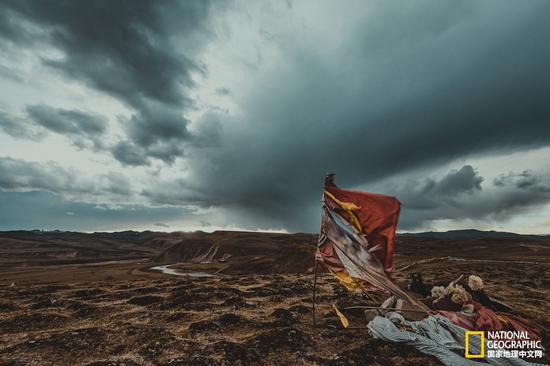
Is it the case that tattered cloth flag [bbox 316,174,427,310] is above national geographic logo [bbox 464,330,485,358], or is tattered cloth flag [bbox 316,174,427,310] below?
above

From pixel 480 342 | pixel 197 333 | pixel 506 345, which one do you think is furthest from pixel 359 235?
pixel 197 333

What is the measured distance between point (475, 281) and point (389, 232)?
3669mm

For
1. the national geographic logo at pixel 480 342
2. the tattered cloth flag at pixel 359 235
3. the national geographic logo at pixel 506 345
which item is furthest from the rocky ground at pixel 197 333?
the national geographic logo at pixel 506 345

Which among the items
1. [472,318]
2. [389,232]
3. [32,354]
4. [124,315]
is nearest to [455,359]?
[472,318]

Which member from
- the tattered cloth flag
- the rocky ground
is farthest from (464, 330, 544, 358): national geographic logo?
the tattered cloth flag

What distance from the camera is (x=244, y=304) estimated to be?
12.7 m

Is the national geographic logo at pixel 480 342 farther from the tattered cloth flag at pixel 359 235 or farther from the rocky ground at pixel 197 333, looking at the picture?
the tattered cloth flag at pixel 359 235

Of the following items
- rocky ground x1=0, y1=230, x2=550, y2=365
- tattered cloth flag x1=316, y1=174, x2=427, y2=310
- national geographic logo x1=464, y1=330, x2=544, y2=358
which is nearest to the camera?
national geographic logo x1=464, y1=330, x2=544, y2=358

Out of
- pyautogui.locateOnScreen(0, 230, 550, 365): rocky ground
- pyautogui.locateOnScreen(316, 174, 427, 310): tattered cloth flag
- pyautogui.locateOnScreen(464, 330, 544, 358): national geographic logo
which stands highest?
pyautogui.locateOnScreen(316, 174, 427, 310): tattered cloth flag

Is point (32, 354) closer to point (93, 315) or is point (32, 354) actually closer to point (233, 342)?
point (93, 315)

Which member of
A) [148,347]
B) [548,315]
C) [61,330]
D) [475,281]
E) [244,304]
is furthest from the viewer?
[244,304]

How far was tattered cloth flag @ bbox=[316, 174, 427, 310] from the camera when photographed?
760 centimetres

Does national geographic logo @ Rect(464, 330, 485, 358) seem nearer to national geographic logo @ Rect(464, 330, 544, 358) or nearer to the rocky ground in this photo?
national geographic logo @ Rect(464, 330, 544, 358)

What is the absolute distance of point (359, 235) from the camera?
781 cm
